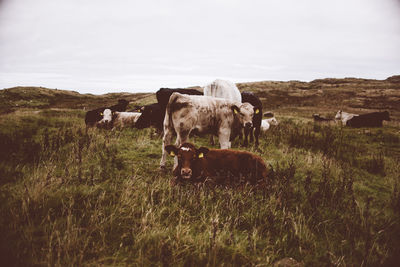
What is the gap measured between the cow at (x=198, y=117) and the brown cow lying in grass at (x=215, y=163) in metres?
0.86

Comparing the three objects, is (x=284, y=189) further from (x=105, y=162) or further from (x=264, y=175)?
(x=105, y=162)

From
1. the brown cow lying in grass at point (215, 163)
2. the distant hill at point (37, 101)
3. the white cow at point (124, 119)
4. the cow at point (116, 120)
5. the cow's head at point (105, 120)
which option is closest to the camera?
the brown cow lying in grass at point (215, 163)

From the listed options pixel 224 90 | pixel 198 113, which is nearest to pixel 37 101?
pixel 224 90

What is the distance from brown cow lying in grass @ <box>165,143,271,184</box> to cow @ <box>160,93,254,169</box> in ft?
2.81

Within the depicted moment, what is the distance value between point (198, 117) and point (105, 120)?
922cm

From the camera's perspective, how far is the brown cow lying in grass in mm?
5070

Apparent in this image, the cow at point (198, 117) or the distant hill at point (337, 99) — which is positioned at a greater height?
the distant hill at point (337, 99)

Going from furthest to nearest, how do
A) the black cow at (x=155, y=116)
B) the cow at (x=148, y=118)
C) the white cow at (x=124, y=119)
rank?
the white cow at (x=124, y=119)
the cow at (x=148, y=118)
the black cow at (x=155, y=116)

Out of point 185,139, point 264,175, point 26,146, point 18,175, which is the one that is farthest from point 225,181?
point 26,146

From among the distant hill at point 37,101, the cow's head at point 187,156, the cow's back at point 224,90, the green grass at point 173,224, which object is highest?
the distant hill at point 37,101

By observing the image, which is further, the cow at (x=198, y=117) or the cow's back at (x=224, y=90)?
the cow's back at (x=224, y=90)

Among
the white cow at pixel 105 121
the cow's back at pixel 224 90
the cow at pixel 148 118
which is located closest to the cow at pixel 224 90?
the cow's back at pixel 224 90

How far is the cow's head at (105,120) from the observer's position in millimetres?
13547

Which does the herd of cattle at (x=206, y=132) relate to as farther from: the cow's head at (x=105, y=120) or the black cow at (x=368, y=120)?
the black cow at (x=368, y=120)
